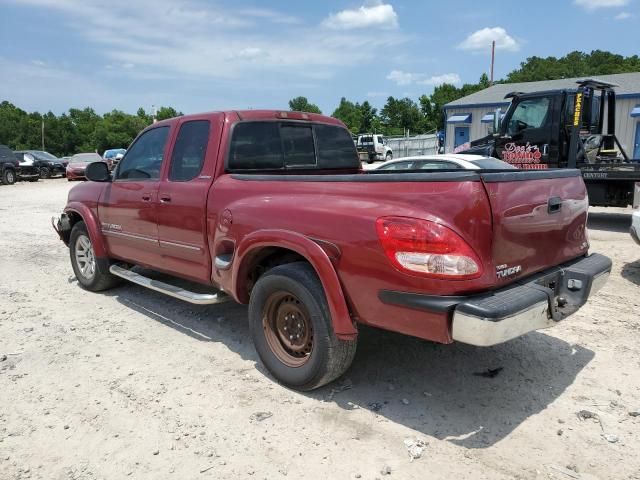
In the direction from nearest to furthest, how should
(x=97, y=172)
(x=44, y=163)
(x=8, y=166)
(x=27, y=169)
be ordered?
(x=97, y=172)
(x=8, y=166)
(x=27, y=169)
(x=44, y=163)

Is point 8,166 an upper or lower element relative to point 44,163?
lower

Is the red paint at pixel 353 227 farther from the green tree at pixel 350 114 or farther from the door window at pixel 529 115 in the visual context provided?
the green tree at pixel 350 114

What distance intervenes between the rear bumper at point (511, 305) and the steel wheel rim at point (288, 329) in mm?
809

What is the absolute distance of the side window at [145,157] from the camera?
4871 millimetres

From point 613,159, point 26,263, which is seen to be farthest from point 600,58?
point 26,263

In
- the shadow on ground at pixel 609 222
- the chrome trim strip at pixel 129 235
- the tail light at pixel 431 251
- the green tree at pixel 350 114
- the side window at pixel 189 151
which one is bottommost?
the shadow on ground at pixel 609 222

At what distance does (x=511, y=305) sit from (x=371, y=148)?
33.9m

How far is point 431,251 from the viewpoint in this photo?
272 centimetres

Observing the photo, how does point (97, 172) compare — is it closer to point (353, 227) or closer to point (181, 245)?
point (181, 245)

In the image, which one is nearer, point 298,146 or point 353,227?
point 353,227

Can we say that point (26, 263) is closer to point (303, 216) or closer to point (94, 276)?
point (94, 276)

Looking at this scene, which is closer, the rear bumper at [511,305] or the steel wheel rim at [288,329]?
the rear bumper at [511,305]

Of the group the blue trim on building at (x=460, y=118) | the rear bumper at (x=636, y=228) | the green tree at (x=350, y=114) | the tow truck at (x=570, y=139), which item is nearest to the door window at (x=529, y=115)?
the tow truck at (x=570, y=139)

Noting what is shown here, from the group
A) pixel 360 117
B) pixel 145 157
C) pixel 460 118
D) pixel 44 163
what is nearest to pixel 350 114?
pixel 360 117
